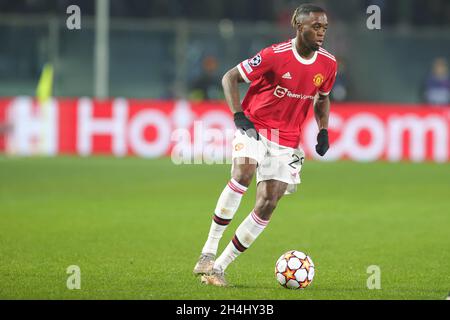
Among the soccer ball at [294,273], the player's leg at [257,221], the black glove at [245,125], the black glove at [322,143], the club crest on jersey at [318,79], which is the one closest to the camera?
the soccer ball at [294,273]

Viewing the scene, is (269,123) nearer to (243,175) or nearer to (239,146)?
(239,146)

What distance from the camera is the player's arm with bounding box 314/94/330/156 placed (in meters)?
8.59

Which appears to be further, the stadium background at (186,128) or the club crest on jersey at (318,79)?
the stadium background at (186,128)

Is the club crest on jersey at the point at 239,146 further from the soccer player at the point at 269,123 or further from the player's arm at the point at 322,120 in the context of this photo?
the player's arm at the point at 322,120

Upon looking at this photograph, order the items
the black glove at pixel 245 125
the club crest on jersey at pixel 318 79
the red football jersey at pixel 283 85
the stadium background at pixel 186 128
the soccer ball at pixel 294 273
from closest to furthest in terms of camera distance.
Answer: the soccer ball at pixel 294 273
the black glove at pixel 245 125
the red football jersey at pixel 283 85
the club crest on jersey at pixel 318 79
the stadium background at pixel 186 128

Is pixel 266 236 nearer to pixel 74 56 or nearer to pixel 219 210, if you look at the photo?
pixel 219 210

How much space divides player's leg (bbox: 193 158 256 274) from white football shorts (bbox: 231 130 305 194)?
59 millimetres

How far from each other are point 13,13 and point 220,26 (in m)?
5.74

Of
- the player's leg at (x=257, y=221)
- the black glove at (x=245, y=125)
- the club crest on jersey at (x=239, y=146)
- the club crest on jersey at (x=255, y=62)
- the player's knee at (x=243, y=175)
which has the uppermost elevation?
the club crest on jersey at (x=255, y=62)

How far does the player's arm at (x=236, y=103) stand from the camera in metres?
7.84

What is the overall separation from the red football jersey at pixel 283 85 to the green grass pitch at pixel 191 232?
1.31 meters

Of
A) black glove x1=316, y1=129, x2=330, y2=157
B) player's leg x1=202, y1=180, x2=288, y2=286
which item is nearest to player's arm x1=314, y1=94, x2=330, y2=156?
black glove x1=316, y1=129, x2=330, y2=157

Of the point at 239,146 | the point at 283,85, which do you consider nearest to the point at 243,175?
the point at 239,146

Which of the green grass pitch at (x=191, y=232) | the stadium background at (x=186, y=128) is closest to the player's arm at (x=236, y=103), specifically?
the green grass pitch at (x=191, y=232)
